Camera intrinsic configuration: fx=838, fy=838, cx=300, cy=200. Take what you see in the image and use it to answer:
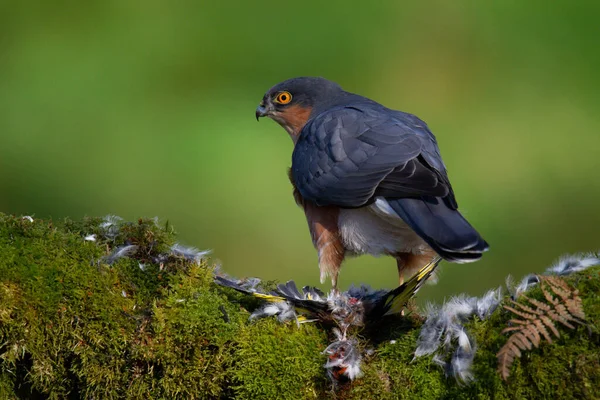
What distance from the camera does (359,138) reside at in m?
4.04

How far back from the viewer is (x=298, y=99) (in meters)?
5.05

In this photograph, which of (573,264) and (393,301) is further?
(393,301)

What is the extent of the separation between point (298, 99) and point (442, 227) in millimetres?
2074

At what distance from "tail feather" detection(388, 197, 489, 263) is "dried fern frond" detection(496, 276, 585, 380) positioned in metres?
0.40

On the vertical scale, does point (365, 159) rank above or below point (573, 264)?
above

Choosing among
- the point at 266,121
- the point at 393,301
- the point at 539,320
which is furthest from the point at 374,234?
the point at 266,121

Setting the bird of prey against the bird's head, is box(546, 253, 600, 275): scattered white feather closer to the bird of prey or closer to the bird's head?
the bird of prey

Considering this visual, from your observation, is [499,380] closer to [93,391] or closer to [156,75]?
[93,391]

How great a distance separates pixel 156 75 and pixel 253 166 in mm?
1766

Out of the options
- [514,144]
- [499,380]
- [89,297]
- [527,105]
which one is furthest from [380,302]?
[527,105]

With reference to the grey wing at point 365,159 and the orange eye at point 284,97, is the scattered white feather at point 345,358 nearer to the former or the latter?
the grey wing at point 365,159

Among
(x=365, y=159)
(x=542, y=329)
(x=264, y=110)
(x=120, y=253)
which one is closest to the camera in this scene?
(x=542, y=329)

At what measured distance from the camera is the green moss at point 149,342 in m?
2.78

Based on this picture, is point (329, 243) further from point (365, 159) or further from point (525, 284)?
point (525, 284)
